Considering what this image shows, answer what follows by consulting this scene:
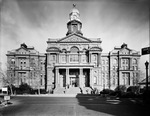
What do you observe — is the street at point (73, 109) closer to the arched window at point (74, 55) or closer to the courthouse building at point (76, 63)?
the courthouse building at point (76, 63)

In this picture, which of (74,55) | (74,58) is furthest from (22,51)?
(74,58)

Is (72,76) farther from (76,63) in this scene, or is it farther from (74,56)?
(74,56)

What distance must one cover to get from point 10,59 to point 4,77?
41.8 feet

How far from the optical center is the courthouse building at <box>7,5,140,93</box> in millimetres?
42906

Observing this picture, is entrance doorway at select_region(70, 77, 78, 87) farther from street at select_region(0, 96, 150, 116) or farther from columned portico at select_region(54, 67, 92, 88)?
street at select_region(0, 96, 150, 116)

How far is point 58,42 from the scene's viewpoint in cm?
4778

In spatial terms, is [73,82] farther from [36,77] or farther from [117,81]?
[117,81]

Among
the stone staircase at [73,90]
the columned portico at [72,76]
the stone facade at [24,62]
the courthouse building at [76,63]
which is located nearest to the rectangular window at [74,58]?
the courthouse building at [76,63]

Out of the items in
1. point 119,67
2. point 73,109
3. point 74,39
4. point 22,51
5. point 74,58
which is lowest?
point 73,109

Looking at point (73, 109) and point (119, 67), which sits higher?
point (119, 67)

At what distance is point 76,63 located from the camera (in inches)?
1677

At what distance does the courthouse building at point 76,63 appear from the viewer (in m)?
42.9

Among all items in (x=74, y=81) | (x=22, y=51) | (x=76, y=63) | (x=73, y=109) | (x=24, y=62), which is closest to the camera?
(x=73, y=109)

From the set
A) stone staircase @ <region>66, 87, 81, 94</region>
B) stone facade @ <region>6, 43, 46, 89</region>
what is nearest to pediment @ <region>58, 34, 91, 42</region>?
stone facade @ <region>6, 43, 46, 89</region>
